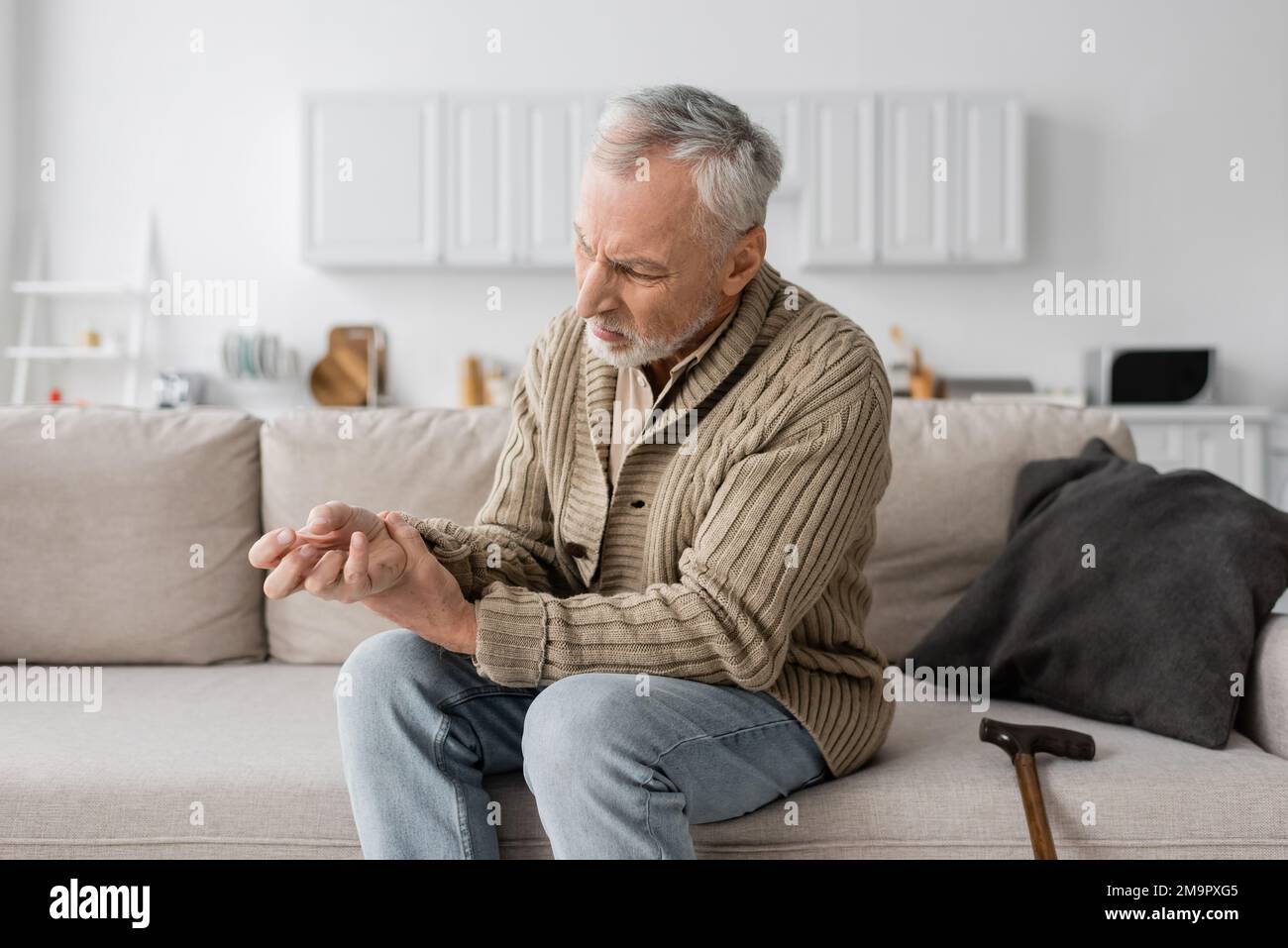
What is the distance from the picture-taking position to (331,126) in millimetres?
4336

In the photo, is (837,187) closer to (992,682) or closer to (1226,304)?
(1226,304)

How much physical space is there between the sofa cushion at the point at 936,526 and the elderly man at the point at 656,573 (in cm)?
45

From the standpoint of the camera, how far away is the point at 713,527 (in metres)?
1.20

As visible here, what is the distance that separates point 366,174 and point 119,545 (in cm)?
283

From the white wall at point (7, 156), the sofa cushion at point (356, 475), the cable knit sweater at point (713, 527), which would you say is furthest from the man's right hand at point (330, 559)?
the white wall at point (7, 156)

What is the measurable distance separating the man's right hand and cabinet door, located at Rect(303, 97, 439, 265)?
3.38 meters

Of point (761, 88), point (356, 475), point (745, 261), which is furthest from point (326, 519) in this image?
point (761, 88)

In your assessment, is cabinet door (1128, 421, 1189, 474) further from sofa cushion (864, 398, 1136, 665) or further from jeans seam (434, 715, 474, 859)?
jeans seam (434, 715, 474, 859)

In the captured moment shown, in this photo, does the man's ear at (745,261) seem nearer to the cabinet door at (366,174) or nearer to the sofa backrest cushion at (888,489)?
the sofa backrest cushion at (888,489)

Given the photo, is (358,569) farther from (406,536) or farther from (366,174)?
(366,174)

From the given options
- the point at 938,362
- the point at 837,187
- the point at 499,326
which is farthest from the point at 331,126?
the point at 938,362

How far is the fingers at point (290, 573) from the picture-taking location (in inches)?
43.0

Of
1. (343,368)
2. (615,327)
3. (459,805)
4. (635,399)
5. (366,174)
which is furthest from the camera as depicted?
(343,368)

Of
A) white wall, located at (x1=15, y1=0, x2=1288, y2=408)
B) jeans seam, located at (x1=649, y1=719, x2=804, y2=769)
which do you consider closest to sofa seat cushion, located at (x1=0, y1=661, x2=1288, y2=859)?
jeans seam, located at (x1=649, y1=719, x2=804, y2=769)
